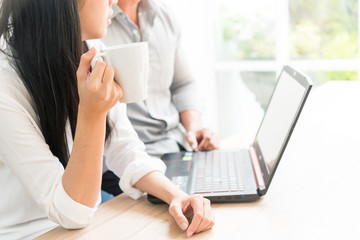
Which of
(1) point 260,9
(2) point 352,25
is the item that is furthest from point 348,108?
(1) point 260,9

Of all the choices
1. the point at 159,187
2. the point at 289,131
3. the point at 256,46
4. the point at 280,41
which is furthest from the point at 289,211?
the point at 256,46

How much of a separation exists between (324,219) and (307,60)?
2.40m

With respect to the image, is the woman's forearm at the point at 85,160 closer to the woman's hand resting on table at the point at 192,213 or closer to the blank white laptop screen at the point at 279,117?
the woman's hand resting on table at the point at 192,213

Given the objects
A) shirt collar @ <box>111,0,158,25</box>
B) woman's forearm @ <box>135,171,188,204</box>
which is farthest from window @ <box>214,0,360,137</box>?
woman's forearm @ <box>135,171,188,204</box>

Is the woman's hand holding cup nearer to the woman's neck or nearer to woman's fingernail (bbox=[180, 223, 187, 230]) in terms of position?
woman's fingernail (bbox=[180, 223, 187, 230])

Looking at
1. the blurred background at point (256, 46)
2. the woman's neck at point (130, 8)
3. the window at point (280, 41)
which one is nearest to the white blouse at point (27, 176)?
the woman's neck at point (130, 8)

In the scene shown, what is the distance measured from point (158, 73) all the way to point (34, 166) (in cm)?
82

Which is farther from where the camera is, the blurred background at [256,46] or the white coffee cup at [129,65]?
the blurred background at [256,46]

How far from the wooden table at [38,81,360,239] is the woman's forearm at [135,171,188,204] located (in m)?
0.03

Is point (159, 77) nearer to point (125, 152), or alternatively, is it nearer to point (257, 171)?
point (125, 152)

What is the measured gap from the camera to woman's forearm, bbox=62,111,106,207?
0.81 m

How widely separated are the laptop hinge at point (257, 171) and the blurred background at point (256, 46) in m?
1.92

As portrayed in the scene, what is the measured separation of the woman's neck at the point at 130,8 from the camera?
1534mm

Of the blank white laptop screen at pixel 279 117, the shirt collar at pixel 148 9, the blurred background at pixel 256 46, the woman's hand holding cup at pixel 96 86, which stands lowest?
the blurred background at pixel 256 46
